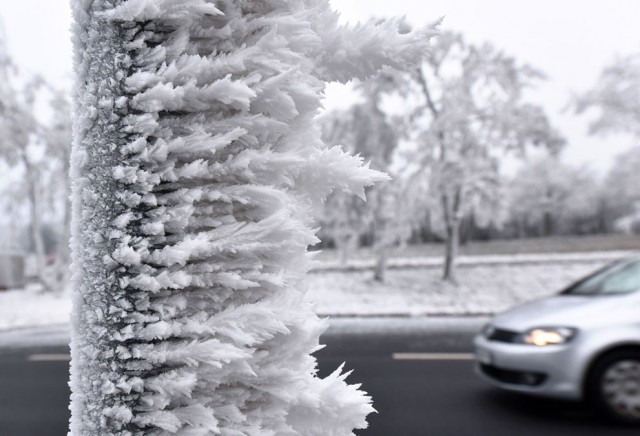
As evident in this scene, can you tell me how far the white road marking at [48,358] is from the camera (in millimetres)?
7809

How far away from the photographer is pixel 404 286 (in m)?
14.7

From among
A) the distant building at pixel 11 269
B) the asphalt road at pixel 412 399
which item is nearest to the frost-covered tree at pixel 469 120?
the asphalt road at pixel 412 399

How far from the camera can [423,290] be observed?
1438cm

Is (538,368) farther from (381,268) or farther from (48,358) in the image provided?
(381,268)

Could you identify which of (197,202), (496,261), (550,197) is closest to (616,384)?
(197,202)

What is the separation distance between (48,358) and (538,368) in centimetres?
623

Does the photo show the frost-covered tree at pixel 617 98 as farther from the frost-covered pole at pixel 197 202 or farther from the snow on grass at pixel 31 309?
the frost-covered pole at pixel 197 202

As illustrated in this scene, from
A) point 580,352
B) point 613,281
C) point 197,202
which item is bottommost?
point 580,352

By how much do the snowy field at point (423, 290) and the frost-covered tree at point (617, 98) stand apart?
12.0 ft

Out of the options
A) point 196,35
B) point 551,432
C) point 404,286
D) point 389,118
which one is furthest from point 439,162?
point 196,35

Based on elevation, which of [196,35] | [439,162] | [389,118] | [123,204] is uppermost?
[389,118]

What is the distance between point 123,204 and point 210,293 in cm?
12

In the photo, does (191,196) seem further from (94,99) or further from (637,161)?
(637,161)

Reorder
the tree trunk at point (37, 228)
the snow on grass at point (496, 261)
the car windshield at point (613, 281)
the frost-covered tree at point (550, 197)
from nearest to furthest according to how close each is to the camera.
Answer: the car windshield at point (613, 281) < the tree trunk at point (37, 228) < the snow on grass at point (496, 261) < the frost-covered tree at point (550, 197)
